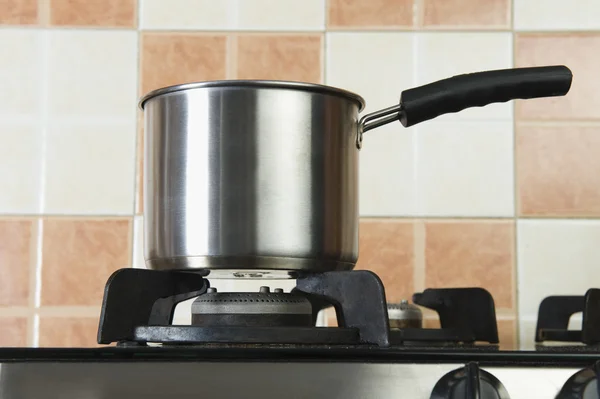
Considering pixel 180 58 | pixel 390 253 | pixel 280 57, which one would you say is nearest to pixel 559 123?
pixel 390 253

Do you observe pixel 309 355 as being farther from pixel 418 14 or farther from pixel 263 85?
pixel 418 14

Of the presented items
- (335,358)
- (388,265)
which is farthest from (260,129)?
(388,265)

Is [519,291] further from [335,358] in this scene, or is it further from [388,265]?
[335,358]

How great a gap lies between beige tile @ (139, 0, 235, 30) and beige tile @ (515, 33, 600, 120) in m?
0.41

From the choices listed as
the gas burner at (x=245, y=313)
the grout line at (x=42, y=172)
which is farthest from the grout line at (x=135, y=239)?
the gas burner at (x=245, y=313)

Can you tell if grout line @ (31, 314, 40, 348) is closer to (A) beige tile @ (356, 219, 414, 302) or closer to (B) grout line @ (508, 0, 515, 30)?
(A) beige tile @ (356, 219, 414, 302)

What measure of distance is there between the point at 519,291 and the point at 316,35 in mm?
450

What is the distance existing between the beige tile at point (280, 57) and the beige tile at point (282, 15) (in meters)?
0.01

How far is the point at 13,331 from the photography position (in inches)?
38.8

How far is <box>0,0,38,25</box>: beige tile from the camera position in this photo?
104cm

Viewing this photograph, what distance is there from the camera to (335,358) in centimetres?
44

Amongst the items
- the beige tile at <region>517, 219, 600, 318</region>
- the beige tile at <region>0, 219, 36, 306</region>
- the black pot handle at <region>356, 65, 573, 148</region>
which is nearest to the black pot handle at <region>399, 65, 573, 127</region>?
the black pot handle at <region>356, 65, 573, 148</region>

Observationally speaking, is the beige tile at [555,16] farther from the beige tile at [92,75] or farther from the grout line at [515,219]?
the beige tile at [92,75]

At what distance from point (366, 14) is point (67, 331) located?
0.60 meters
